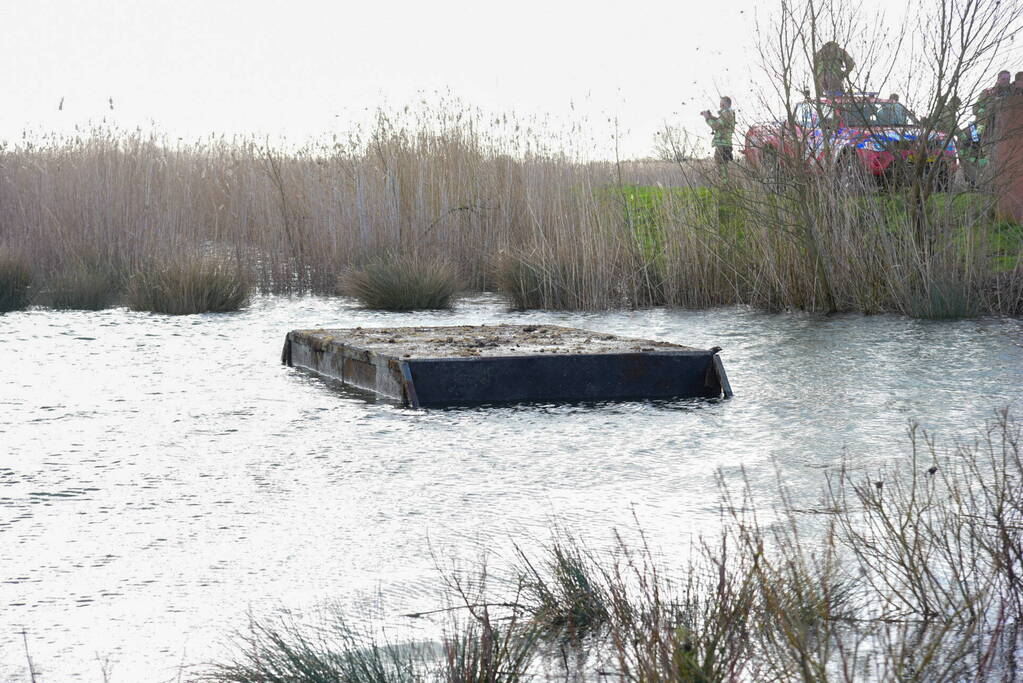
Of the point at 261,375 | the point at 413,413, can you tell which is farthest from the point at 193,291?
the point at 413,413

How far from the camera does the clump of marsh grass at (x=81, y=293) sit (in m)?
11.7

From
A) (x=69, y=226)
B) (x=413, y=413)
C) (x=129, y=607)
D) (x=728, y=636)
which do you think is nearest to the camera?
(x=728, y=636)

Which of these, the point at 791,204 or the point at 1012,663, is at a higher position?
the point at 791,204

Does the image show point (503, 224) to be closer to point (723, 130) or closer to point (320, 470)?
point (723, 130)

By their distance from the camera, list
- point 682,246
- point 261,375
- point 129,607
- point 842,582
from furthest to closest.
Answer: point 682,246, point 261,375, point 129,607, point 842,582

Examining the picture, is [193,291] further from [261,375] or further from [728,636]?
[728,636]

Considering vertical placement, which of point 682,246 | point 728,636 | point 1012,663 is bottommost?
point 1012,663

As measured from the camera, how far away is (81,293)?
11.7 metres

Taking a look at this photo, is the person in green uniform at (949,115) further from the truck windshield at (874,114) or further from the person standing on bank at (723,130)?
the person standing on bank at (723,130)

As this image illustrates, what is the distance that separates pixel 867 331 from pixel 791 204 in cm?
190

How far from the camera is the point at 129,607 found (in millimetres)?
3016

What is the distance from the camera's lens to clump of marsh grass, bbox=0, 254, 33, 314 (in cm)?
1173

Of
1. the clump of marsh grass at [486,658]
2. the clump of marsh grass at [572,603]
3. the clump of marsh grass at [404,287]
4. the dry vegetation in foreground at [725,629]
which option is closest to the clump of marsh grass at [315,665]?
the dry vegetation in foreground at [725,629]

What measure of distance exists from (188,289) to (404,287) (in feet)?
6.17
